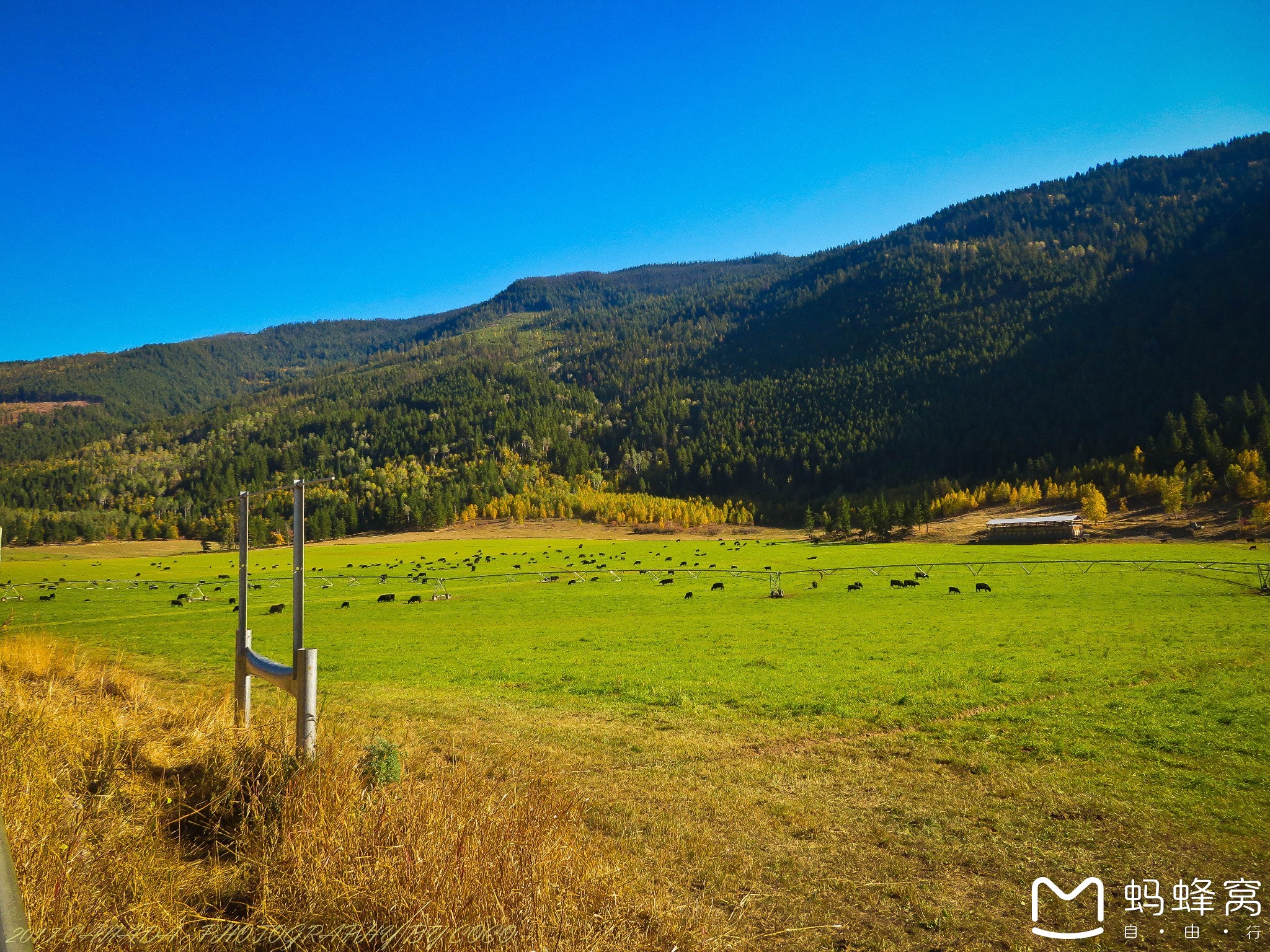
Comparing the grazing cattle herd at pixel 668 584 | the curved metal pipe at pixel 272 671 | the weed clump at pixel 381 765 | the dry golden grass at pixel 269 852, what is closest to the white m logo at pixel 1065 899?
the dry golden grass at pixel 269 852

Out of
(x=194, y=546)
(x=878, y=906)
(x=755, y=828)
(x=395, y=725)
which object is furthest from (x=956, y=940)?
(x=194, y=546)

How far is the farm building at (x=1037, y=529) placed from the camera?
97938 mm

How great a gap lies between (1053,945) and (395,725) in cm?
1068

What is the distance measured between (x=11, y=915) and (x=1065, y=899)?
333 inches

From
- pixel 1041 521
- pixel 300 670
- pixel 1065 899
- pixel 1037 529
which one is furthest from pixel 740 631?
pixel 1041 521

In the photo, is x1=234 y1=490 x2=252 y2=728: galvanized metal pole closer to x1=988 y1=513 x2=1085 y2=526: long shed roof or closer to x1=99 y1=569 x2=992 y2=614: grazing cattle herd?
x1=99 y1=569 x2=992 y2=614: grazing cattle herd

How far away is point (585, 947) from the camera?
412cm

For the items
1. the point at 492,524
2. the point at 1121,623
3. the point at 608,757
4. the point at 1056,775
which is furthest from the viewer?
the point at 492,524

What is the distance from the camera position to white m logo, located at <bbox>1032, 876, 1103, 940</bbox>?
6.13 meters

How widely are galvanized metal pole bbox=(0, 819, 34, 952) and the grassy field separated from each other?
157 inches

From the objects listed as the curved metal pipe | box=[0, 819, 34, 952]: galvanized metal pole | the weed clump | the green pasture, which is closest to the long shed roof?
the green pasture

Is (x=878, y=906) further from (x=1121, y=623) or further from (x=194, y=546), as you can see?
(x=194, y=546)

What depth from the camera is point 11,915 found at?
1.61 metres

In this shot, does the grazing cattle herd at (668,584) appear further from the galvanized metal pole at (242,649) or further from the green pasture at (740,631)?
the galvanized metal pole at (242,649)
